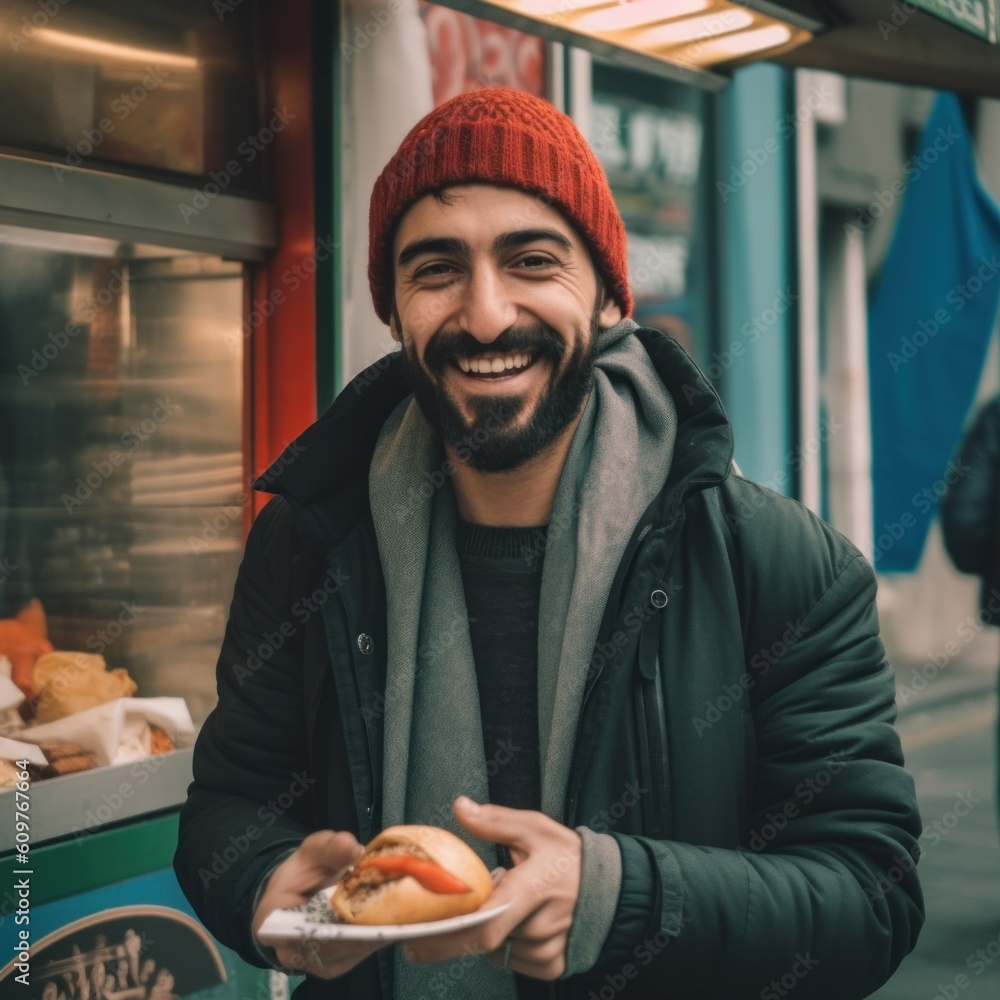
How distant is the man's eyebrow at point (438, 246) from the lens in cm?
222

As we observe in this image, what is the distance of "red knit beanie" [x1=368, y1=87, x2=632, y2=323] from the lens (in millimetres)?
2250

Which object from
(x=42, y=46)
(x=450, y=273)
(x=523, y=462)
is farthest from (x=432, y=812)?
A: (x=42, y=46)

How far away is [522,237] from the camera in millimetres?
2230

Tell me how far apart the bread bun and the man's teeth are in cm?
81

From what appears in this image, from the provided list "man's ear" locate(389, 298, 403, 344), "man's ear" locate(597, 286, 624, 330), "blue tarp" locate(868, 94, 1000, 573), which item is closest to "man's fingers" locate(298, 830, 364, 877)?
"man's ear" locate(389, 298, 403, 344)

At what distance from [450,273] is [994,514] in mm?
3899

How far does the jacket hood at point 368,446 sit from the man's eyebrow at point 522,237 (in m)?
0.32

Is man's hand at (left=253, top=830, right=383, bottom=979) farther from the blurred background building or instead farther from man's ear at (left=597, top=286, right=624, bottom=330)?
the blurred background building

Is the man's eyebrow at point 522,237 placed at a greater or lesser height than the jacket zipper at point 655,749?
greater

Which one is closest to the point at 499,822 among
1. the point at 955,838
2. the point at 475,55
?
the point at 475,55

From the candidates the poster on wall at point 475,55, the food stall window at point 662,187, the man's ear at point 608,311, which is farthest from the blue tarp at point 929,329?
the man's ear at point 608,311

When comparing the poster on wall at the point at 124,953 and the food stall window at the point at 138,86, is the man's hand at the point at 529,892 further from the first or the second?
the food stall window at the point at 138,86

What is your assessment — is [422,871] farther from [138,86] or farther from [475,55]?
[475,55]

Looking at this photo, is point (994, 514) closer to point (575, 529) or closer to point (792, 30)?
point (792, 30)
